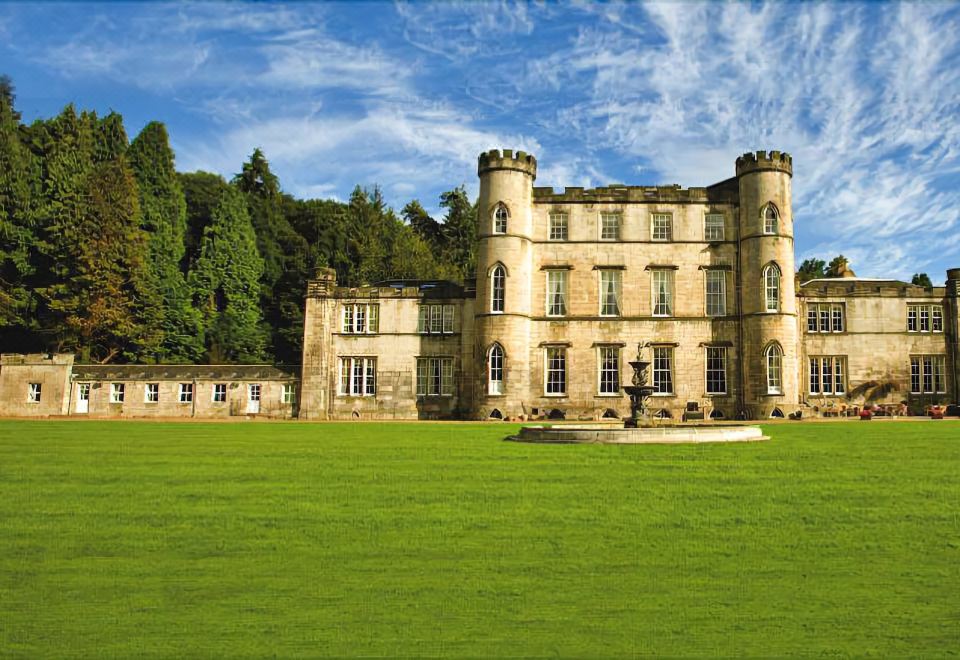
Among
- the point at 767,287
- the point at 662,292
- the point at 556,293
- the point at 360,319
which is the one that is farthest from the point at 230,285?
the point at 767,287

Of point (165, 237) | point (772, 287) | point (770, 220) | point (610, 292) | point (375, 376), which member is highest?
point (165, 237)

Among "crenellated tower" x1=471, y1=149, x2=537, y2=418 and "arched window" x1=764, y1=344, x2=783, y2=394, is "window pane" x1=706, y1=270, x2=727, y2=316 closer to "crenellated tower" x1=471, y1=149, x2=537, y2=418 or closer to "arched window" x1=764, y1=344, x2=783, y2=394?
"arched window" x1=764, y1=344, x2=783, y2=394

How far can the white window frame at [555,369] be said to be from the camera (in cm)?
3578

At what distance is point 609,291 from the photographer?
36.4m

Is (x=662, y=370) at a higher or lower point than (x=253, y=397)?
higher

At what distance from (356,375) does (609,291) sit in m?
13.1

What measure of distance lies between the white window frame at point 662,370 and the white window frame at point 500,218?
362 inches

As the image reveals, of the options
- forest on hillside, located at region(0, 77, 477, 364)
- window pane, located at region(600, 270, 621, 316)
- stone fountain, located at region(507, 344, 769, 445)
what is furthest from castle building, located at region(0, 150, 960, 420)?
stone fountain, located at region(507, 344, 769, 445)

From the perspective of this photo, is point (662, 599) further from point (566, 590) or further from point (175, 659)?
point (175, 659)

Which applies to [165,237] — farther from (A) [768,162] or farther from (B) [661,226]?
(A) [768,162]

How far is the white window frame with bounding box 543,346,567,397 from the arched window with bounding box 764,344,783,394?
30.1ft

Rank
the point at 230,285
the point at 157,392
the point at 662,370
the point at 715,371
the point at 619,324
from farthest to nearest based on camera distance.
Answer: the point at 230,285
the point at 157,392
the point at 619,324
the point at 662,370
the point at 715,371

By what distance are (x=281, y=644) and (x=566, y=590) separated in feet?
9.00

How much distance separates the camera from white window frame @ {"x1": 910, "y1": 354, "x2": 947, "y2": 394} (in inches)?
1432
